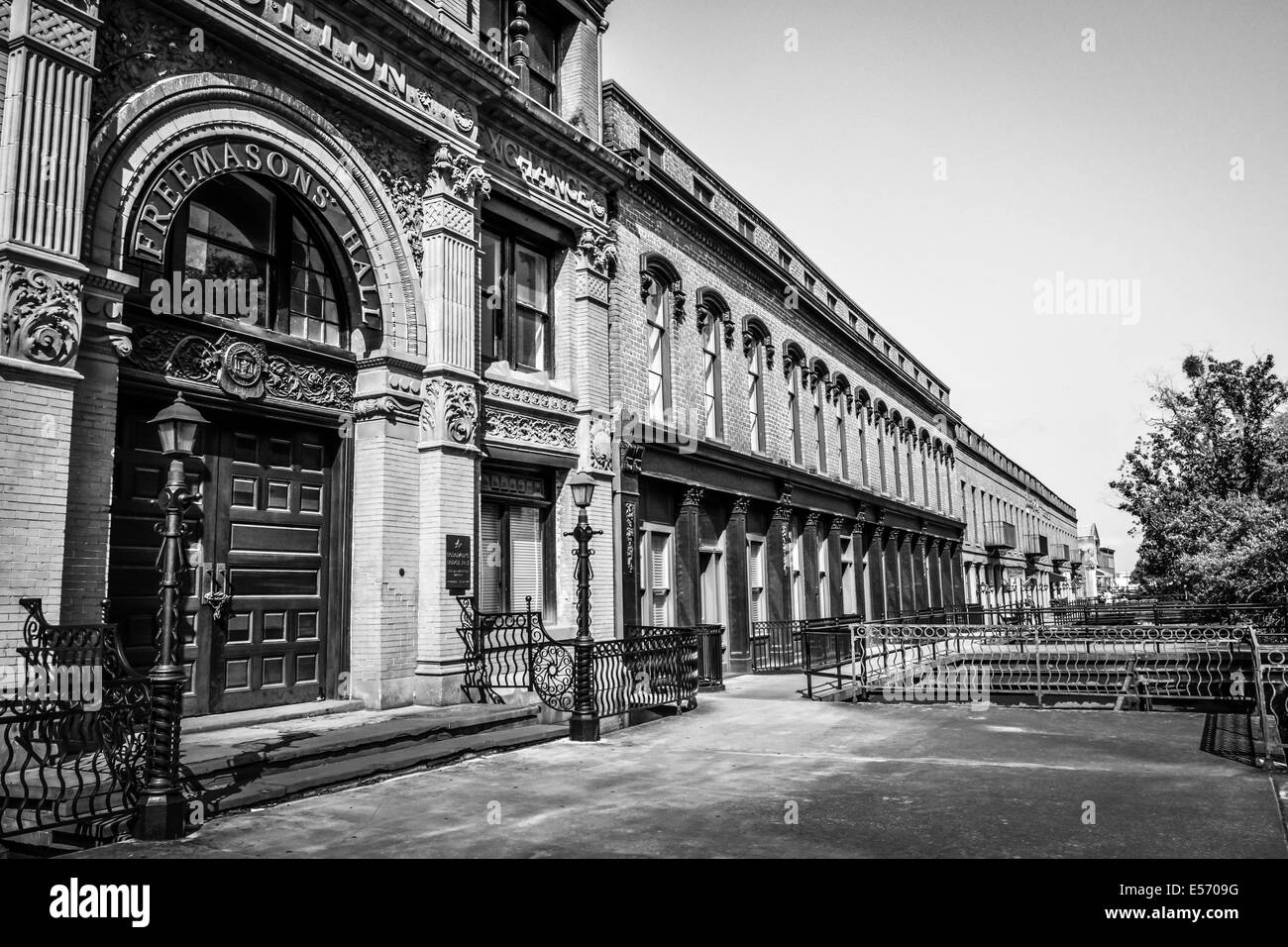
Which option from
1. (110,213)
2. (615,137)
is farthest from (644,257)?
(110,213)

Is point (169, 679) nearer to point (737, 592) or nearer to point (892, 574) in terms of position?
point (737, 592)

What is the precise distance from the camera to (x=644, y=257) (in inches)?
746

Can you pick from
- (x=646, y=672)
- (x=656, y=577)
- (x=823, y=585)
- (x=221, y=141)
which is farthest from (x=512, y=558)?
(x=823, y=585)

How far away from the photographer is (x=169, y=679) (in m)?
6.98

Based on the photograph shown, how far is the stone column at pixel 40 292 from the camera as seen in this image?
7836 millimetres

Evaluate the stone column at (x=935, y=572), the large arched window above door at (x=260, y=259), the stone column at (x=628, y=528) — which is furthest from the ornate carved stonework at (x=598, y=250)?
the stone column at (x=935, y=572)

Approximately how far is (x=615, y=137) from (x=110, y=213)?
433 inches

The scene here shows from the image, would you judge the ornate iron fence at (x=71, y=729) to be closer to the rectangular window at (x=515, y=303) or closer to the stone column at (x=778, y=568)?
the rectangular window at (x=515, y=303)

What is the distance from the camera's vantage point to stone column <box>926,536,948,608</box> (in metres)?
39.8

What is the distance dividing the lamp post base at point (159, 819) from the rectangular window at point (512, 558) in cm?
704

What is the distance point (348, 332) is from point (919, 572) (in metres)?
30.0

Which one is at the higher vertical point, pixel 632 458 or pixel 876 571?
pixel 632 458

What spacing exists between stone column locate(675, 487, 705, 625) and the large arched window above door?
898 centimetres
